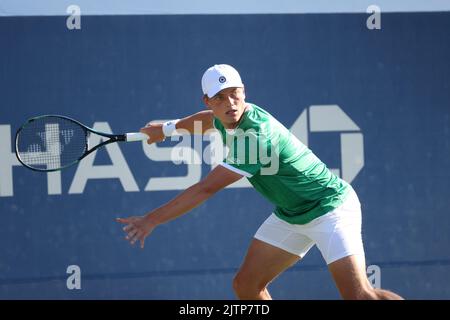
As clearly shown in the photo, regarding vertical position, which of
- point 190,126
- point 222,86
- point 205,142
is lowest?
point 205,142

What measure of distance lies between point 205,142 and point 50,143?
974mm

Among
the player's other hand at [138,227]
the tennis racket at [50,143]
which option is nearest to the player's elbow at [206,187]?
the player's other hand at [138,227]

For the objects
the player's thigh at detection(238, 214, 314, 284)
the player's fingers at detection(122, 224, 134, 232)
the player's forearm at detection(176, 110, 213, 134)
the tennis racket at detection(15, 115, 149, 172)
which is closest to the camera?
the player's fingers at detection(122, 224, 134, 232)

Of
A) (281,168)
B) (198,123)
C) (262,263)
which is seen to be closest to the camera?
(281,168)

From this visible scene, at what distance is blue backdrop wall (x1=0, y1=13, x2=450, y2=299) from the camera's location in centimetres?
625

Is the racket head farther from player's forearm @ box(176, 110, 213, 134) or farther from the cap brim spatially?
the cap brim

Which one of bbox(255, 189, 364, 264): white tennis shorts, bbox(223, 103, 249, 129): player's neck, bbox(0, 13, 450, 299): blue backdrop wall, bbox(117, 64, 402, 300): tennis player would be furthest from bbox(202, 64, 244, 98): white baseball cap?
bbox(0, 13, 450, 299): blue backdrop wall

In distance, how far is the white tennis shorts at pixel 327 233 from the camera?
16.3 ft

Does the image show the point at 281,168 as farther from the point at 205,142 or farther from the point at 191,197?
the point at 205,142

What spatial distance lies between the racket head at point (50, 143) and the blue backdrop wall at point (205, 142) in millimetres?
168

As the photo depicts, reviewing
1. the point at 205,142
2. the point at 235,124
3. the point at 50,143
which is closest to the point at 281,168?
the point at 235,124

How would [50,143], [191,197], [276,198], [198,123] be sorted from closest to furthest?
1. [191,197]
2. [276,198]
3. [198,123]
4. [50,143]

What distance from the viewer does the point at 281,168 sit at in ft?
16.4

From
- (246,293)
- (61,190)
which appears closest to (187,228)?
(61,190)
